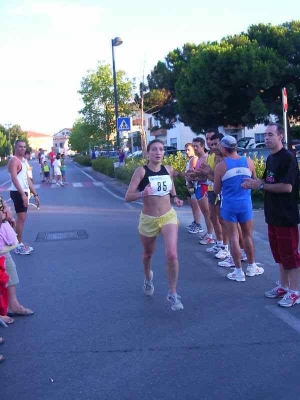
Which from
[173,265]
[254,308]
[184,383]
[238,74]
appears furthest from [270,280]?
[238,74]

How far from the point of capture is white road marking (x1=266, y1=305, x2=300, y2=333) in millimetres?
5203

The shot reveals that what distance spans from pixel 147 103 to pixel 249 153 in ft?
76.5

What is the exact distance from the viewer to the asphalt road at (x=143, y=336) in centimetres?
400

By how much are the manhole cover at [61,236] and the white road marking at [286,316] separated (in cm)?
575

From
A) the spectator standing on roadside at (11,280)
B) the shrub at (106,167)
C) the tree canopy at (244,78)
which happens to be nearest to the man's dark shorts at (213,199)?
the spectator standing on roadside at (11,280)

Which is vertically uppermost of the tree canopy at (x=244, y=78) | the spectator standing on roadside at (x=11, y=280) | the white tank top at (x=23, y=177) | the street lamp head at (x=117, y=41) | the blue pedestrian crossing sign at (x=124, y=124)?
the street lamp head at (x=117, y=41)

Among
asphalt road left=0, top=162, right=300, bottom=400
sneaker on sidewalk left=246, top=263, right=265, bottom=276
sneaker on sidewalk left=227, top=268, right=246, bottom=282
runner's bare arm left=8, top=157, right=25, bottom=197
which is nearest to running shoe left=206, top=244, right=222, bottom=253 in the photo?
asphalt road left=0, top=162, right=300, bottom=400

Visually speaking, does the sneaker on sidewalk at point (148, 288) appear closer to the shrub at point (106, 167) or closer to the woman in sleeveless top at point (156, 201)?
the woman in sleeveless top at point (156, 201)

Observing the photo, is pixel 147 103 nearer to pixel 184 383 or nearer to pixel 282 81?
pixel 282 81

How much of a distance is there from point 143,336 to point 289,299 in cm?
173

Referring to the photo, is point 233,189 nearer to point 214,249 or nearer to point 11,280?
point 214,249

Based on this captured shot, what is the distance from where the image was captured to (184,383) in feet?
13.2

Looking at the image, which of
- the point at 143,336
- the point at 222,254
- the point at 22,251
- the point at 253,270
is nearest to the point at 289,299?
the point at 253,270

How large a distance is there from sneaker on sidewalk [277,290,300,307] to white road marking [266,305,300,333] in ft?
0.21
